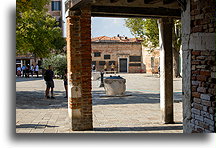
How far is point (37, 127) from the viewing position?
22.3 ft

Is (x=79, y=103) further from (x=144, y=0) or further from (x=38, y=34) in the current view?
(x=38, y=34)

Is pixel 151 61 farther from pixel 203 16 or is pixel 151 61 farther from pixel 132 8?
pixel 203 16

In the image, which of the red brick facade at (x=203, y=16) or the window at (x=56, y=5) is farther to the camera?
the window at (x=56, y=5)

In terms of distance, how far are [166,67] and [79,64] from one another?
2.21 meters

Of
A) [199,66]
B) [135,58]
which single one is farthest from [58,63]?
[199,66]

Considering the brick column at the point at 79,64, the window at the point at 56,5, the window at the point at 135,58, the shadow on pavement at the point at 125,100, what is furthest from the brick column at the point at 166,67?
the window at the point at 135,58

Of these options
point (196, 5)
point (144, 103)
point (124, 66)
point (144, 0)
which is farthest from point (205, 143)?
point (124, 66)

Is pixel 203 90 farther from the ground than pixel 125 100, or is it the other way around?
pixel 203 90

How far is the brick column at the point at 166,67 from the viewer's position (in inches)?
278

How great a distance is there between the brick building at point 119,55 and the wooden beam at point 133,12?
1407 inches

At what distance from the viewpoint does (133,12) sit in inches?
271

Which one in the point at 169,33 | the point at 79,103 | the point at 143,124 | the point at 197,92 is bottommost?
the point at 143,124

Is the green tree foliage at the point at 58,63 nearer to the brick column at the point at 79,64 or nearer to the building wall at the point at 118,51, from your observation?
the building wall at the point at 118,51
